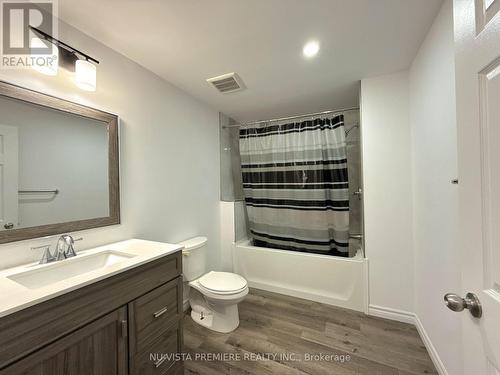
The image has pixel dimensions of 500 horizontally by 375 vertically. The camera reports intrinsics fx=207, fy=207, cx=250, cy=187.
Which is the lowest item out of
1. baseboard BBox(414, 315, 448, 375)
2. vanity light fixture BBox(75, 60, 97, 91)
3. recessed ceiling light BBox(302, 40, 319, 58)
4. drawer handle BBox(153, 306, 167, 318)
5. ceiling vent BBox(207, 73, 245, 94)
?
baseboard BBox(414, 315, 448, 375)

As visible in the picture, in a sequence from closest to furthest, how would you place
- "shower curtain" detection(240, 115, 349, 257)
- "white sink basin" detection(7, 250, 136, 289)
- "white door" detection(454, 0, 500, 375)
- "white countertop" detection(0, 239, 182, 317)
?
"white door" detection(454, 0, 500, 375) → "white countertop" detection(0, 239, 182, 317) → "white sink basin" detection(7, 250, 136, 289) → "shower curtain" detection(240, 115, 349, 257)

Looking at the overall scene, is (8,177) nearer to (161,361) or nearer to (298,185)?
(161,361)

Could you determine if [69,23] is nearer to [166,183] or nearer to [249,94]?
[166,183]

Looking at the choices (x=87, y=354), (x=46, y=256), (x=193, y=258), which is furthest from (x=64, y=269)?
(x=193, y=258)

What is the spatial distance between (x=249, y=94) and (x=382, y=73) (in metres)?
1.25

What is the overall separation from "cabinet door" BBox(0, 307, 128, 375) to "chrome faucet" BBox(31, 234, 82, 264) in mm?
486

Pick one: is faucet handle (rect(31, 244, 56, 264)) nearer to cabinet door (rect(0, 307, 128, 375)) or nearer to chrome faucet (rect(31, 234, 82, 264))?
chrome faucet (rect(31, 234, 82, 264))

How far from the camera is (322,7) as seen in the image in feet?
3.83

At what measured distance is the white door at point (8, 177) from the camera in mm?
1044

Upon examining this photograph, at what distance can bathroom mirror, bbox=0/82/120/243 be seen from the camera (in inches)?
41.9

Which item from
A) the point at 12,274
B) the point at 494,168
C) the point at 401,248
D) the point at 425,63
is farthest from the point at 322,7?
the point at 12,274

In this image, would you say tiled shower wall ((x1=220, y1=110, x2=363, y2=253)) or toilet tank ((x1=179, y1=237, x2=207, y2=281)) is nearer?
toilet tank ((x1=179, y1=237, x2=207, y2=281))

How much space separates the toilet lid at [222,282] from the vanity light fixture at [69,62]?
1.66m

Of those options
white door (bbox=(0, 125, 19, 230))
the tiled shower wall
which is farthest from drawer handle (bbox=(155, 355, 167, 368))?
the tiled shower wall
